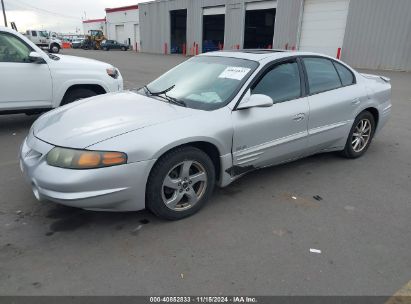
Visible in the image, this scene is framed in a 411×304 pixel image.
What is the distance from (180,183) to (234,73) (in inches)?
53.5

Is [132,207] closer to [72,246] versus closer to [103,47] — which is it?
[72,246]

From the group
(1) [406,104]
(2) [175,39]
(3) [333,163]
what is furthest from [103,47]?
(3) [333,163]

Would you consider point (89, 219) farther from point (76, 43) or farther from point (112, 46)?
point (76, 43)

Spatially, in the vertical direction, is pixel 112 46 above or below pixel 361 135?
Answer: below

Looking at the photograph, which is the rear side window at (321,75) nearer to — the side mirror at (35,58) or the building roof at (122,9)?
the side mirror at (35,58)

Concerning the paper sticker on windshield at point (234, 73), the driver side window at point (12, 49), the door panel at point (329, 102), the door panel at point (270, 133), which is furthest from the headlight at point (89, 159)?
the driver side window at point (12, 49)

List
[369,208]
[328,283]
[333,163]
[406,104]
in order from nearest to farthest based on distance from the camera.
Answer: [328,283] < [369,208] < [333,163] < [406,104]

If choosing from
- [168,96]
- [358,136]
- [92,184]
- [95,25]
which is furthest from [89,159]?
[95,25]

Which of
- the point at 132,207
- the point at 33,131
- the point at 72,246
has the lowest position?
the point at 72,246

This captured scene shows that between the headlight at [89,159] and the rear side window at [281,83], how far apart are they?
1.60 metres

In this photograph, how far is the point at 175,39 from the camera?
3672 cm

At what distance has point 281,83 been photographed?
379 cm

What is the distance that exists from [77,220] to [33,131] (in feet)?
3.29

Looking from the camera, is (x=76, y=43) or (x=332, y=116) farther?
(x=76, y=43)
